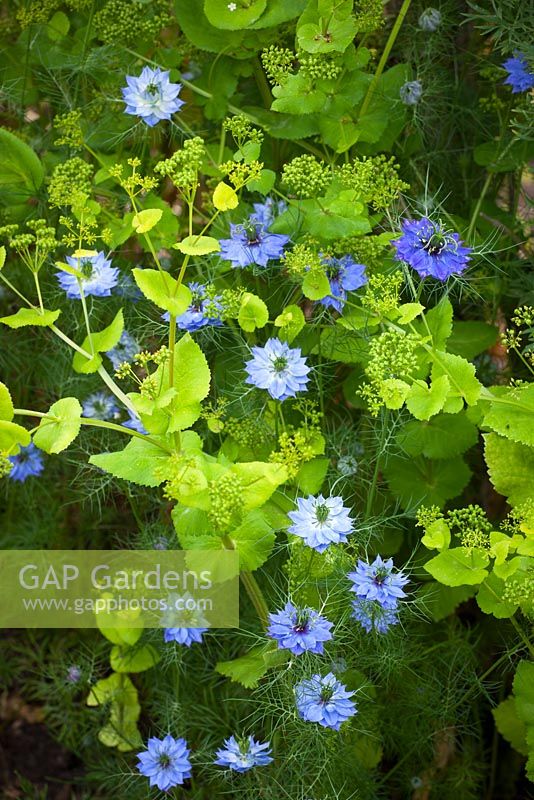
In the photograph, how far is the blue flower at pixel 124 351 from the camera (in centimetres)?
181

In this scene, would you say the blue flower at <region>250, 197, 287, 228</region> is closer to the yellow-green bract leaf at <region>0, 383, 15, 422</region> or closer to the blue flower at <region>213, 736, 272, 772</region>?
the yellow-green bract leaf at <region>0, 383, 15, 422</region>

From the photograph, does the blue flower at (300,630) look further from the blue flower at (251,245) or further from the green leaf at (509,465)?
the blue flower at (251,245)

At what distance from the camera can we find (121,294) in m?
1.91

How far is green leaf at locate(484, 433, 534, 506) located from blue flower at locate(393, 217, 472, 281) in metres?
0.30

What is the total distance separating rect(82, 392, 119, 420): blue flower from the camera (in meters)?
1.87

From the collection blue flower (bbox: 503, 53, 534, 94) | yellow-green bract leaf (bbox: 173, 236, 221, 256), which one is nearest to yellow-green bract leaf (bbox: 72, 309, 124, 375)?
yellow-green bract leaf (bbox: 173, 236, 221, 256)

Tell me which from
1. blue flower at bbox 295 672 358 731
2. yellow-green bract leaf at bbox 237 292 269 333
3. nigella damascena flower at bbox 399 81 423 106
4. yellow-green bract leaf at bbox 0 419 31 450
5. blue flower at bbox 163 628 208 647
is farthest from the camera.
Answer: nigella damascena flower at bbox 399 81 423 106

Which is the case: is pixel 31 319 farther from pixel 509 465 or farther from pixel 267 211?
pixel 509 465

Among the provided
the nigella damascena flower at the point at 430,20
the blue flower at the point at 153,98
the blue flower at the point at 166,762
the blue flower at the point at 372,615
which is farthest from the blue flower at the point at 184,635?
the nigella damascena flower at the point at 430,20

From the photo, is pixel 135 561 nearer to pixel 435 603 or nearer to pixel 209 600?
pixel 209 600

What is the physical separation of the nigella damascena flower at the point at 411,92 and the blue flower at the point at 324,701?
40.5 inches

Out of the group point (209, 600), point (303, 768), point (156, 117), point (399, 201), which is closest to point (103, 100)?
point (156, 117)

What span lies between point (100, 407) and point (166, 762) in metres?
0.70

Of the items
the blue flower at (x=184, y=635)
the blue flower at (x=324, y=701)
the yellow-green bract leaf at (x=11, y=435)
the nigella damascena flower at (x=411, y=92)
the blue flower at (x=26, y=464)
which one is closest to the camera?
the yellow-green bract leaf at (x=11, y=435)
